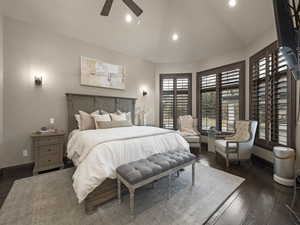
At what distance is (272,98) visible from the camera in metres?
3.04

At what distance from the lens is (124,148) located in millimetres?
2062

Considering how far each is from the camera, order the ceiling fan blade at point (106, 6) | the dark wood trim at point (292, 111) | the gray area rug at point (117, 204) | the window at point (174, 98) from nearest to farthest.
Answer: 1. the gray area rug at point (117, 204)
2. the ceiling fan blade at point (106, 6)
3. the dark wood trim at point (292, 111)
4. the window at point (174, 98)

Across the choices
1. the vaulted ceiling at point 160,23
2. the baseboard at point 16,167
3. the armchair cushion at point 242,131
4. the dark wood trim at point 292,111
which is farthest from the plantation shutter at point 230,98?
the baseboard at point 16,167

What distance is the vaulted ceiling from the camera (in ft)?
9.54

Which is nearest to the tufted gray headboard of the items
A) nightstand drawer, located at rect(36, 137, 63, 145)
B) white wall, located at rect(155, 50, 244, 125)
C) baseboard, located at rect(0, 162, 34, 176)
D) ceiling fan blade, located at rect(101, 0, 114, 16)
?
nightstand drawer, located at rect(36, 137, 63, 145)

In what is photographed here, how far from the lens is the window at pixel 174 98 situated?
5.39 m

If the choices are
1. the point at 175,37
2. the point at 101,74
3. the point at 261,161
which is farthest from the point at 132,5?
the point at 261,161

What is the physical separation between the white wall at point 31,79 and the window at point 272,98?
449 centimetres

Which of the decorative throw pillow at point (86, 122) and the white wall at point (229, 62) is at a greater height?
the white wall at point (229, 62)

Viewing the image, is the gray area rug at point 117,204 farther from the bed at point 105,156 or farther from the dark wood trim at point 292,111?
the dark wood trim at point 292,111

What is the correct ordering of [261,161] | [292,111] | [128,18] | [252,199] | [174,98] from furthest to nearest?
[174,98]
[128,18]
[261,161]
[292,111]
[252,199]

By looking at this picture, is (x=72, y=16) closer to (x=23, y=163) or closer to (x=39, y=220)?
(x=23, y=163)

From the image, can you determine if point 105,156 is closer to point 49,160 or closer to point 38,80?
point 49,160

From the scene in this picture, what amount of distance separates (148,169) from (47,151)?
2355mm
